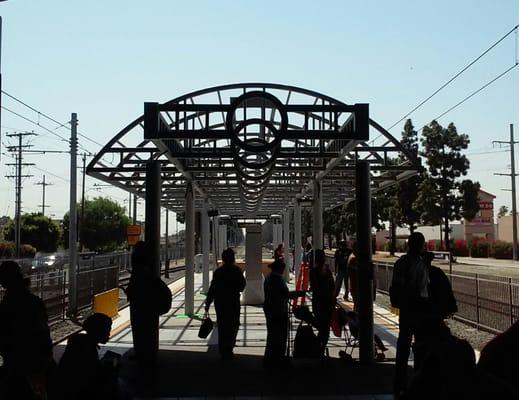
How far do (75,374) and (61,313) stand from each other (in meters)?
11.8

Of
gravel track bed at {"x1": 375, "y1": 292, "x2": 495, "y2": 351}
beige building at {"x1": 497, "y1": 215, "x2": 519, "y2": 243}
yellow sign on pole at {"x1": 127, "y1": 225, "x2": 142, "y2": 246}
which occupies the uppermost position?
beige building at {"x1": 497, "y1": 215, "x2": 519, "y2": 243}

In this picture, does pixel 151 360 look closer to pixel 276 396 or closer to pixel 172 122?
pixel 276 396

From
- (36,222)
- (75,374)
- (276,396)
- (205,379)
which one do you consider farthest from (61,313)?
(36,222)

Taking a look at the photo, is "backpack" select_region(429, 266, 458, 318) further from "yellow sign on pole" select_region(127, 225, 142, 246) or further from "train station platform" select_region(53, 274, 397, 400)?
"yellow sign on pole" select_region(127, 225, 142, 246)

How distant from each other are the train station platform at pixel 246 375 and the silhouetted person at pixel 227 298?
0.94 feet

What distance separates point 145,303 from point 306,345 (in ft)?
7.92

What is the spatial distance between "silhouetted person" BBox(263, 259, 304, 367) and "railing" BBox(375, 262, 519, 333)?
4.97 m

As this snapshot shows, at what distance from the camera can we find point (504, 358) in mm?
3482

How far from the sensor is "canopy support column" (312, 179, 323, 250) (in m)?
14.6

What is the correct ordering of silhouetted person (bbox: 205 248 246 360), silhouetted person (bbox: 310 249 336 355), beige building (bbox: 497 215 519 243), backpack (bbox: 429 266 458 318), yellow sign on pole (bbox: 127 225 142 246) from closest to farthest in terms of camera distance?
1. backpack (bbox: 429 266 458 318)
2. silhouetted person (bbox: 205 248 246 360)
3. silhouetted person (bbox: 310 249 336 355)
4. yellow sign on pole (bbox: 127 225 142 246)
5. beige building (bbox: 497 215 519 243)

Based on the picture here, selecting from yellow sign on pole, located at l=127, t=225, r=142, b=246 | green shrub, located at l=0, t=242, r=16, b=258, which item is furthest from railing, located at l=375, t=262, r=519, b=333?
green shrub, located at l=0, t=242, r=16, b=258

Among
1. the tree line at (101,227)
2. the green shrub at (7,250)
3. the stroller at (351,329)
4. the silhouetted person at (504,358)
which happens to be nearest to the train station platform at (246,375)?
the stroller at (351,329)

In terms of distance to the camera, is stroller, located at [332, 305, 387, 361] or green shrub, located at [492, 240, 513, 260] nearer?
stroller, located at [332, 305, 387, 361]

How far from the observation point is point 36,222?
64.6m
